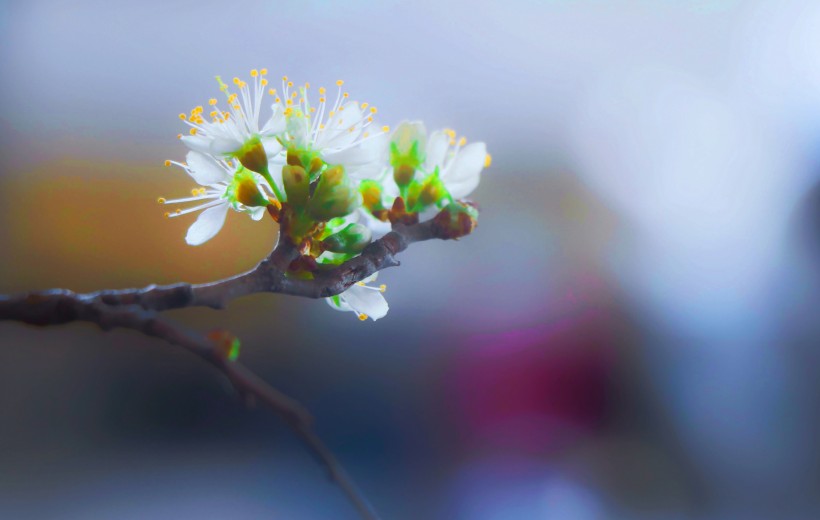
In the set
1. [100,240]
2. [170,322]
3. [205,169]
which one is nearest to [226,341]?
[170,322]

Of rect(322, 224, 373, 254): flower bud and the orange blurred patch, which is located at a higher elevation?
rect(322, 224, 373, 254): flower bud

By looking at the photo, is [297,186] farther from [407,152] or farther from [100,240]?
[100,240]

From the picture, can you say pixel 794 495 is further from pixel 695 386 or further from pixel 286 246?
pixel 286 246

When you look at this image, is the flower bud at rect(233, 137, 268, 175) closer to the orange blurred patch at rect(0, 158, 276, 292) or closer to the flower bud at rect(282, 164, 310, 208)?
the flower bud at rect(282, 164, 310, 208)

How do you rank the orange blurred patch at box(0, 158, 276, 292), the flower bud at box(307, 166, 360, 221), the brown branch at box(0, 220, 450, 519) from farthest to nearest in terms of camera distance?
the orange blurred patch at box(0, 158, 276, 292) → the flower bud at box(307, 166, 360, 221) → the brown branch at box(0, 220, 450, 519)

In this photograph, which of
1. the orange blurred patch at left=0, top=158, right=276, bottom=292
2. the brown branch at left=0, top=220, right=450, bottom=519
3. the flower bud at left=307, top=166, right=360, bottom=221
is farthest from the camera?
the orange blurred patch at left=0, top=158, right=276, bottom=292

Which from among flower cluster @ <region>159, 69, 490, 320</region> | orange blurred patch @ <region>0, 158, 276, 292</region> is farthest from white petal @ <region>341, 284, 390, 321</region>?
orange blurred patch @ <region>0, 158, 276, 292</region>
